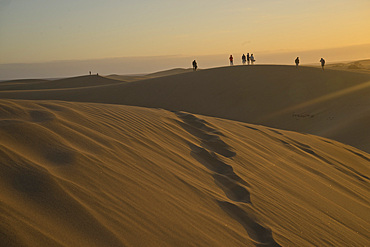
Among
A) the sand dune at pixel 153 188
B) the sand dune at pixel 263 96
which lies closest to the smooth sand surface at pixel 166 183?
the sand dune at pixel 153 188

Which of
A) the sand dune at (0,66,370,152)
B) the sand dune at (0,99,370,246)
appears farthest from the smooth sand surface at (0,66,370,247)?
the sand dune at (0,66,370,152)

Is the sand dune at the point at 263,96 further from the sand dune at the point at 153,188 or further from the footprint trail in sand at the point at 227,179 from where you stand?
the sand dune at the point at 153,188

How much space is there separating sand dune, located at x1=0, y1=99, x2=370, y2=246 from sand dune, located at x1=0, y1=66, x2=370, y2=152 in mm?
8563

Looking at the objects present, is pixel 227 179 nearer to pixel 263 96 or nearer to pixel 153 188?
pixel 153 188

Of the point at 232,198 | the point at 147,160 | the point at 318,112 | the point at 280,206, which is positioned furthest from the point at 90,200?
the point at 318,112

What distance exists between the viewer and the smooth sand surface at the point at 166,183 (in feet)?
7.94

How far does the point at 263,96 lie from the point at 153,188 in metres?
16.6

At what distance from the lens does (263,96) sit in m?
19.2

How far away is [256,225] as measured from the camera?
3324mm

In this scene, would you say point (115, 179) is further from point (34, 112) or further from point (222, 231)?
point (34, 112)

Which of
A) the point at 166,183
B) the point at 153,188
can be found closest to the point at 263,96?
the point at 166,183

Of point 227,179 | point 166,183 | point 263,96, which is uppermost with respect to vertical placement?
point 166,183

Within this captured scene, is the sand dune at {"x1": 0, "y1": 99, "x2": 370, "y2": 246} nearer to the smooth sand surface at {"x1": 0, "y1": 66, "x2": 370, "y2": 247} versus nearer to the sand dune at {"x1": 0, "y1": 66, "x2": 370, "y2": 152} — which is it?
the smooth sand surface at {"x1": 0, "y1": 66, "x2": 370, "y2": 247}

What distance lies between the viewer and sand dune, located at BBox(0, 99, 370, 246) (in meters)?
2.39
